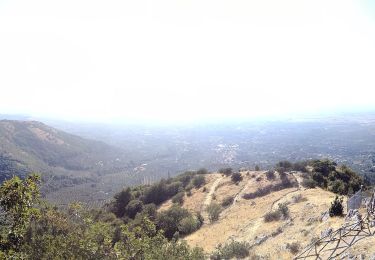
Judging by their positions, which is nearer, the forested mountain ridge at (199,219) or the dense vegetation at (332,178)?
the forested mountain ridge at (199,219)

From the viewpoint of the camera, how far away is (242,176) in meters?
77.2

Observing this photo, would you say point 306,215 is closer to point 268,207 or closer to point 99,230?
point 268,207

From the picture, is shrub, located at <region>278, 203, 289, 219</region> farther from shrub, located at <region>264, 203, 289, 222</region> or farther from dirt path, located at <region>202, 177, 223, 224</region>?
dirt path, located at <region>202, 177, 223, 224</region>

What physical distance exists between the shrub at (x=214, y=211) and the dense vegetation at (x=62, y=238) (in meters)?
11.8

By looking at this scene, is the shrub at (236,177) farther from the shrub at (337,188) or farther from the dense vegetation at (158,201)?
the shrub at (337,188)

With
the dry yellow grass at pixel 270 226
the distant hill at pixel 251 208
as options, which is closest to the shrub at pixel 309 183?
the distant hill at pixel 251 208

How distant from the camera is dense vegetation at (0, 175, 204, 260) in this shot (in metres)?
11.7

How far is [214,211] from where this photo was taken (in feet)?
191

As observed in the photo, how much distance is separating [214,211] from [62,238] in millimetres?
31522

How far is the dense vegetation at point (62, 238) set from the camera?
11.7m

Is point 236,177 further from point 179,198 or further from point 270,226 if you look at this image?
point 270,226

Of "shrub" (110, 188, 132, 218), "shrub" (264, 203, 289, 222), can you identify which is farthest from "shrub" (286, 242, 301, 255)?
"shrub" (110, 188, 132, 218)

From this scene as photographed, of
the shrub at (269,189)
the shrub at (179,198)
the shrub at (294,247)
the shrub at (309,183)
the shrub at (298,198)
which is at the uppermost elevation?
the shrub at (294,247)

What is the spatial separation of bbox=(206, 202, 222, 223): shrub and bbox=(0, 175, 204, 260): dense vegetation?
463 inches
